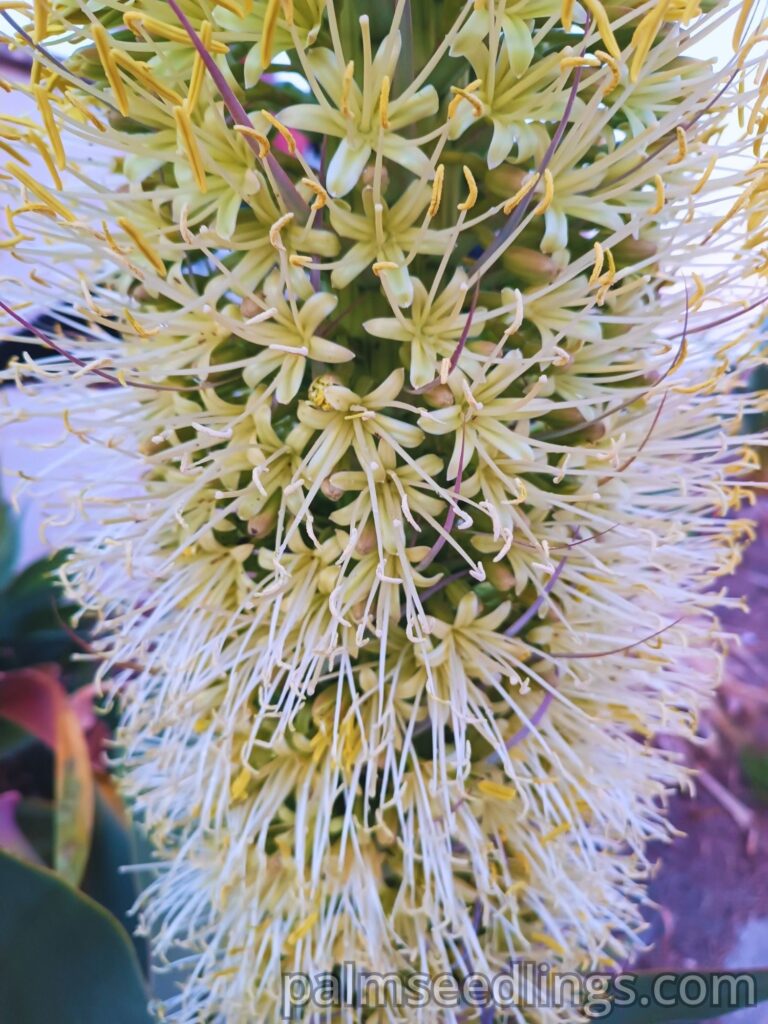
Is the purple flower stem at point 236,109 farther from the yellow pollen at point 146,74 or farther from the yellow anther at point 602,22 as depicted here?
the yellow anther at point 602,22

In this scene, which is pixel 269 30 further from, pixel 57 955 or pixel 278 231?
pixel 57 955

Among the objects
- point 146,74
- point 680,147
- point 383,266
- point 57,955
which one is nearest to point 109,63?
point 146,74

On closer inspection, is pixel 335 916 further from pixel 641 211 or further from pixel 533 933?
pixel 641 211

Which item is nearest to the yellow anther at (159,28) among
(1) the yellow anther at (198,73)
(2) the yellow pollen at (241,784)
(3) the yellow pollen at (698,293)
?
(1) the yellow anther at (198,73)

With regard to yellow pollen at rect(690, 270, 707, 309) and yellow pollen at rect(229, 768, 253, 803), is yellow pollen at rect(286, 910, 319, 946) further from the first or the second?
yellow pollen at rect(690, 270, 707, 309)

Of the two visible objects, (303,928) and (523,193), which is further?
(303,928)

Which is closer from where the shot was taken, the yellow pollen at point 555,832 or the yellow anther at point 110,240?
the yellow anther at point 110,240
